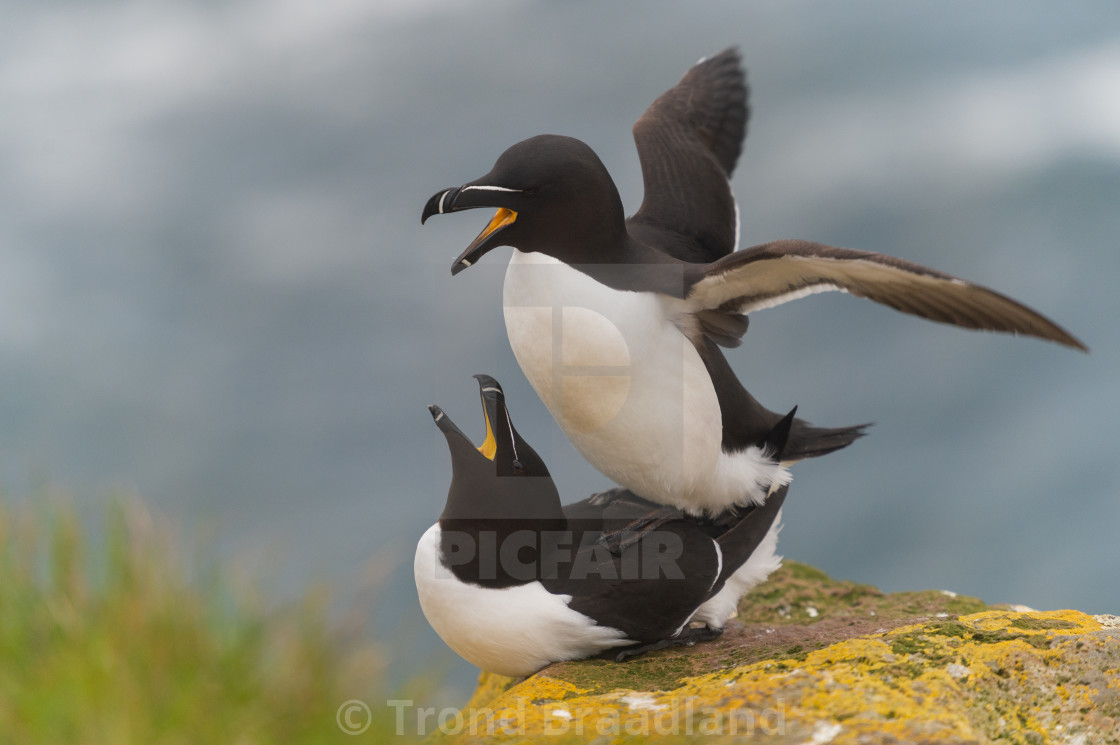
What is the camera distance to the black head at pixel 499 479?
16.2 feet

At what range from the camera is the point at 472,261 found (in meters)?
5.19

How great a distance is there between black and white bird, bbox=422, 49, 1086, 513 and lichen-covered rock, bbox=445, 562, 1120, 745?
1.10 metres

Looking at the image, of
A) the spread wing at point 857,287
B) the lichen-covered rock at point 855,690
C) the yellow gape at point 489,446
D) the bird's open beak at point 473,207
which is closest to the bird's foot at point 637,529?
the lichen-covered rock at point 855,690

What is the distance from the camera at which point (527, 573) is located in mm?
4969

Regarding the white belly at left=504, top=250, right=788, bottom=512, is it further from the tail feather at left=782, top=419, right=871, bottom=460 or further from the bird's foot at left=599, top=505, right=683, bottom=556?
the tail feather at left=782, top=419, right=871, bottom=460

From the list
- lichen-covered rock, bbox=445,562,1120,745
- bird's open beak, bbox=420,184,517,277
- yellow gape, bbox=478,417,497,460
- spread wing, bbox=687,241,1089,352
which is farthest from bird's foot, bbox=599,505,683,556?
bird's open beak, bbox=420,184,517,277

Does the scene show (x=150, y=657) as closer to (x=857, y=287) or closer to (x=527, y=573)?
(x=527, y=573)

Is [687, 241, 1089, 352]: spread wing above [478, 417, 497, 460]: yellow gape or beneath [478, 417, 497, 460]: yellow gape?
above

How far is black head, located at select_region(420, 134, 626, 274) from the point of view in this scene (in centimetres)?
503

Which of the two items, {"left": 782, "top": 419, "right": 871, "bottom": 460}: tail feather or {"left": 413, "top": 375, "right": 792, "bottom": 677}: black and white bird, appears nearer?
{"left": 413, "top": 375, "right": 792, "bottom": 677}: black and white bird

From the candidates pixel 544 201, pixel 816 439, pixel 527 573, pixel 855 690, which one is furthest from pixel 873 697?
pixel 544 201

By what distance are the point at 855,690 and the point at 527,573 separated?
5.85ft

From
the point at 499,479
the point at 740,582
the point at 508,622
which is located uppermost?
the point at 499,479

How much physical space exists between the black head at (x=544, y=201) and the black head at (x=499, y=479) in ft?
2.75
